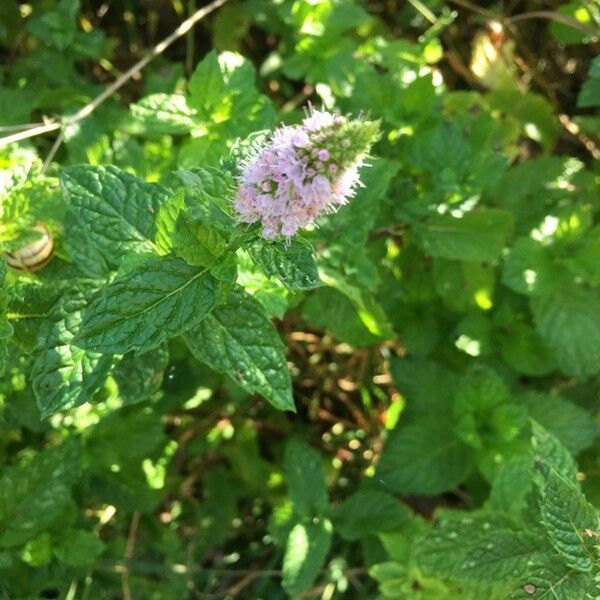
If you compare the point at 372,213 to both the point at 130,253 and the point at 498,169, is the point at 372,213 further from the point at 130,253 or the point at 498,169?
the point at 130,253

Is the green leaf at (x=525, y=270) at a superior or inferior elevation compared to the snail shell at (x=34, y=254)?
inferior

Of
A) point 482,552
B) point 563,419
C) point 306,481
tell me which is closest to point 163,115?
point 306,481


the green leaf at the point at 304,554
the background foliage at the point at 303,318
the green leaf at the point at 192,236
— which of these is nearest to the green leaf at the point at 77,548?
the background foliage at the point at 303,318

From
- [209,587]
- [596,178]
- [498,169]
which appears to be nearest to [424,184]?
[498,169]

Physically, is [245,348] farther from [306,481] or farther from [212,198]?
[306,481]

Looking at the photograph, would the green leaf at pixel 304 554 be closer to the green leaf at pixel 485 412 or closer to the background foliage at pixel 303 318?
the background foliage at pixel 303 318

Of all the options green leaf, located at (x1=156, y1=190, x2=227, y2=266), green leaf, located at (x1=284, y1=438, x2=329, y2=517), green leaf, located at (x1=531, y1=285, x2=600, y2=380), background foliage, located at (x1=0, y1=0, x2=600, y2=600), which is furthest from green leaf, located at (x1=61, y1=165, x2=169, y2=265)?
green leaf, located at (x1=531, y1=285, x2=600, y2=380)
